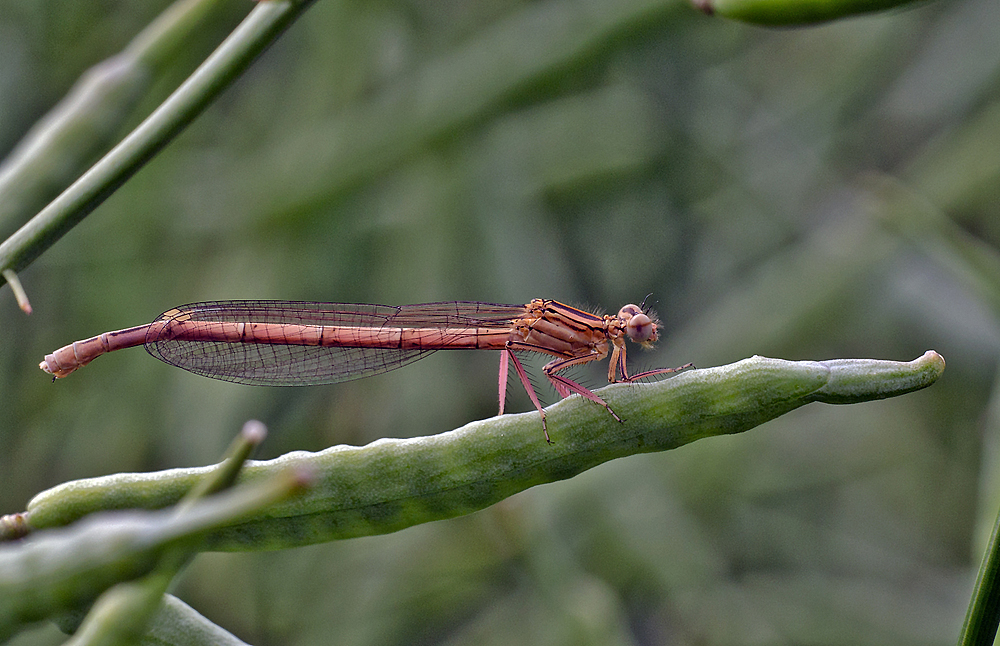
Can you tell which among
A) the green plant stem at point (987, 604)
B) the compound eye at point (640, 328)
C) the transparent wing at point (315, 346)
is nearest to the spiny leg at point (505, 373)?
the transparent wing at point (315, 346)

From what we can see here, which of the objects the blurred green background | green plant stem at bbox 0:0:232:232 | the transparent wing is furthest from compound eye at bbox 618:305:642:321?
green plant stem at bbox 0:0:232:232

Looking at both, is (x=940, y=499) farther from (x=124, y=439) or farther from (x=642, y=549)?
(x=124, y=439)

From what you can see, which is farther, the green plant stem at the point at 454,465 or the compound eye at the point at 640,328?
the compound eye at the point at 640,328

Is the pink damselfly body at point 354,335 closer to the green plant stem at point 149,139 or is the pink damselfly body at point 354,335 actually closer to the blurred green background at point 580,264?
the blurred green background at point 580,264

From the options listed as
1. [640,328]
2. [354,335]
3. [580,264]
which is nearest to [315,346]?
[354,335]

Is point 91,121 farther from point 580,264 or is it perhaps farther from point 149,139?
point 580,264

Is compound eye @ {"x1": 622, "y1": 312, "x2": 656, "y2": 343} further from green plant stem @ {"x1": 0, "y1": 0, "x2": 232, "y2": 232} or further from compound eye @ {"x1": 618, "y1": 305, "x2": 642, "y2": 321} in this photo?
green plant stem @ {"x1": 0, "y1": 0, "x2": 232, "y2": 232}
